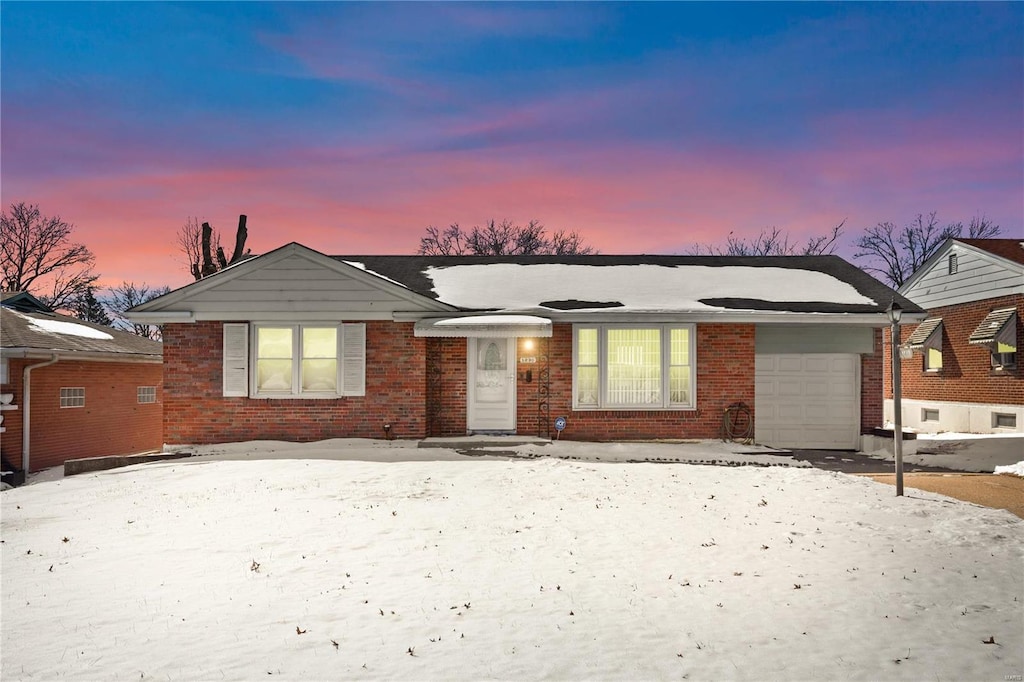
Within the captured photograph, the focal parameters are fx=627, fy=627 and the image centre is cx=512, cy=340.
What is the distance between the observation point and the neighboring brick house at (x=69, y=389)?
15.8m

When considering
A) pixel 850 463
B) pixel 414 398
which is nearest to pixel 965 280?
pixel 850 463

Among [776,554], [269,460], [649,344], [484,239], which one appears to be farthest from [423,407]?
[484,239]

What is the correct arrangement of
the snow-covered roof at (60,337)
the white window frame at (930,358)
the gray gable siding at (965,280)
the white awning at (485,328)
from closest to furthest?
the white awning at (485,328), the snow-covered roof at (60,337), the gray gable siding at (965,280), the white window frame at (930,358)

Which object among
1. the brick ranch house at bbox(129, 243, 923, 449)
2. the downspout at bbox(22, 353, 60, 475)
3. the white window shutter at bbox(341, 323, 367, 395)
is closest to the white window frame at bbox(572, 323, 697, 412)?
the brick ranch house at bbox(129, 243, 923, 449)

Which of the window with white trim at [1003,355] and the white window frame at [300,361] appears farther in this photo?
the window with white trim at [1003,355]

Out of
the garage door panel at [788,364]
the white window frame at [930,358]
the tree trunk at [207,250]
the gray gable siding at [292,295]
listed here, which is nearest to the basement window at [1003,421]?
the white window frame at [930,358]

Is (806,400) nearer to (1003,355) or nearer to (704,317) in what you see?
(704,317)

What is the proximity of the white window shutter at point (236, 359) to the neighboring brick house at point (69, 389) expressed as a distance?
659 centimetres

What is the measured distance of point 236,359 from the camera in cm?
1297

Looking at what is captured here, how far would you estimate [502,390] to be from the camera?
13.3 metres

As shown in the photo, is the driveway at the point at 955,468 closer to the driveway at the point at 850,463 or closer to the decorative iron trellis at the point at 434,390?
the driveway at the point at 850,463

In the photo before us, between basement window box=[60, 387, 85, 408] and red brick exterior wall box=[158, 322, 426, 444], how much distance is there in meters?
6.66

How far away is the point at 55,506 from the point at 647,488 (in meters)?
8.39

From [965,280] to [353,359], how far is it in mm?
17419
